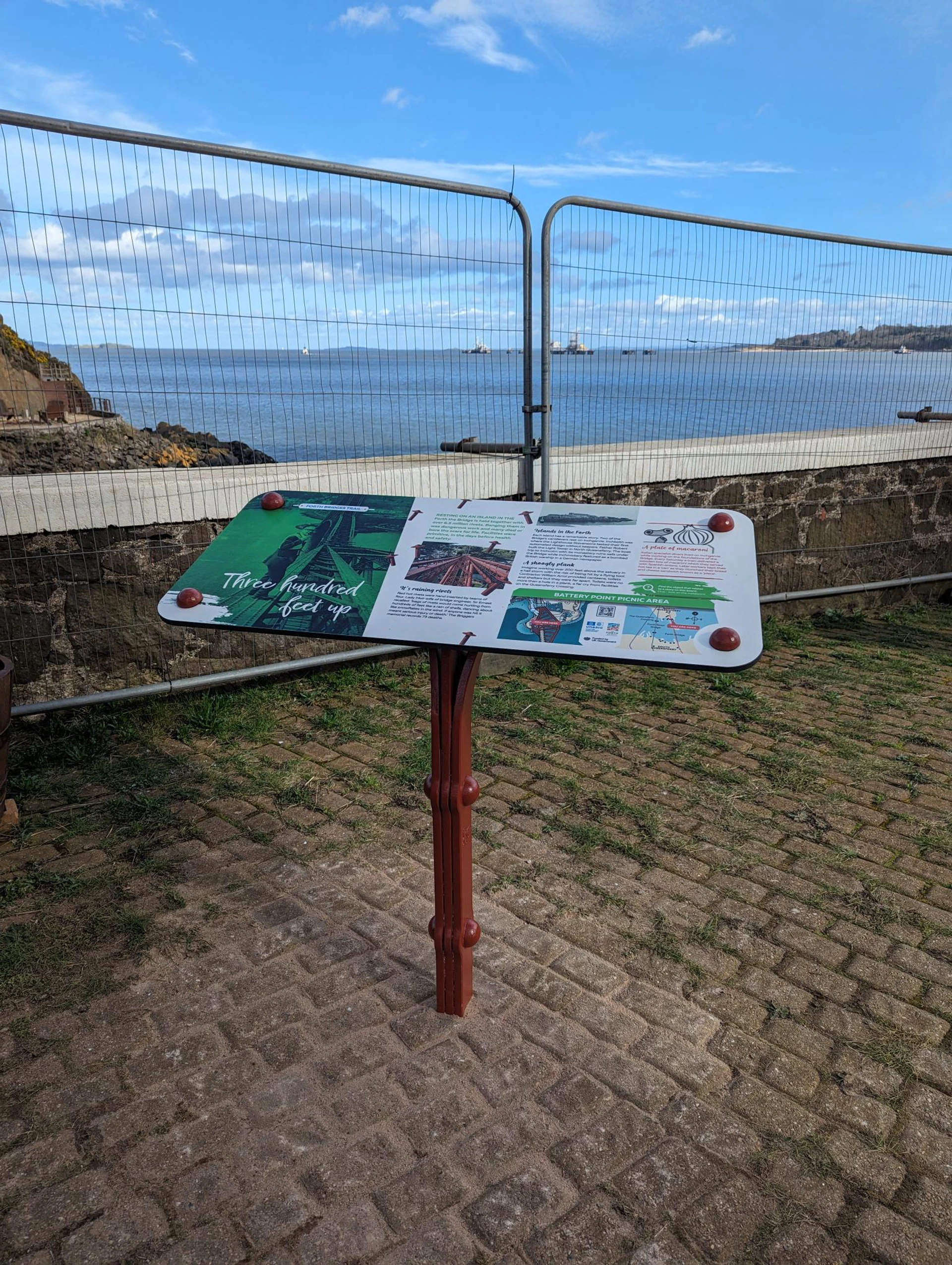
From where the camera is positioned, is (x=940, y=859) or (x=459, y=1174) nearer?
(x=459, y=1174)

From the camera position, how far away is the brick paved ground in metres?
2.18

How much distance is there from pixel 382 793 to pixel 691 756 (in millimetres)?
1636

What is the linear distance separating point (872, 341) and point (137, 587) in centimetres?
597

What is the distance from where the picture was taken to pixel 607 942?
126 inches

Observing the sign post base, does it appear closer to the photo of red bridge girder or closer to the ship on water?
the photo of red bridge girder

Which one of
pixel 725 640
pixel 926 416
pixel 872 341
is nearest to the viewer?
pixel 725 640

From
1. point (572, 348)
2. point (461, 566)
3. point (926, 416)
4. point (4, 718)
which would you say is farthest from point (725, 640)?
point (926, 416)

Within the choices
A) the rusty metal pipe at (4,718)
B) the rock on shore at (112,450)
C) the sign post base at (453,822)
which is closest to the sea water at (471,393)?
the rock on shore at (112,450)

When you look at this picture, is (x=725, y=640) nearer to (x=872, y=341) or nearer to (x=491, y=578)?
(x=491, y=578)

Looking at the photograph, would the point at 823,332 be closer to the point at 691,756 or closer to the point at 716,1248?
the point at 691,756

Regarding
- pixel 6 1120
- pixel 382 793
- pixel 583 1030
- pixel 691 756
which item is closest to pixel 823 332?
pixel 691 756

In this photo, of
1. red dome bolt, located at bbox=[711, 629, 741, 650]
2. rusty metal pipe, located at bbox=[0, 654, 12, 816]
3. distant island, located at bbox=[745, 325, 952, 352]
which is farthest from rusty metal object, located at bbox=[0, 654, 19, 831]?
distant island, located at bbox=[745, 325, 952, 352]

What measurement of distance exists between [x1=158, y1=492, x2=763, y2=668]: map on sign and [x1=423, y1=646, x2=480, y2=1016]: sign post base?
18cm

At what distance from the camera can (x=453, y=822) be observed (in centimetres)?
279
